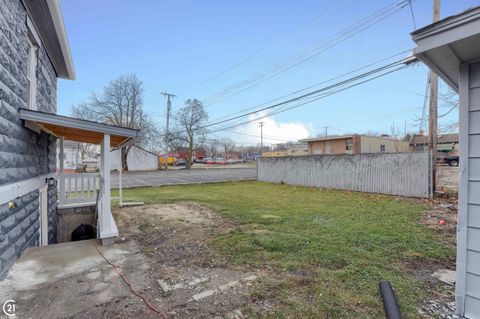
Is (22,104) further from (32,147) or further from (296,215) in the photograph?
(296,215)

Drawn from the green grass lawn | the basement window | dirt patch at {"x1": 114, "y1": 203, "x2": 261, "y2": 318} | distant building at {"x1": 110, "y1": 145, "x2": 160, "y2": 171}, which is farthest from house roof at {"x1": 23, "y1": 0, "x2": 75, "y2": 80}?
distant building at {"x1": 110, "y1": 145, "x2": 160, "y2": 171}

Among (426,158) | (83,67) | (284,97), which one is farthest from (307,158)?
(83,67)

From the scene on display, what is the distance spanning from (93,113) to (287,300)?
103 feet

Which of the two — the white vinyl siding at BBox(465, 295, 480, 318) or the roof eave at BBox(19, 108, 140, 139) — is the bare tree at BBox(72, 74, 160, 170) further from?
the white vinyl siding at BBox(465, 295, 480, 318)

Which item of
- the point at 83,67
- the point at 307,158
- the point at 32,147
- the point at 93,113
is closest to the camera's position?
the point at 32,147

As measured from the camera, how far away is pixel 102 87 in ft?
92.7

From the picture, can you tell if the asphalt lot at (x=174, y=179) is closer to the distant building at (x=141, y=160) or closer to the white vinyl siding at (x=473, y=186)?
the distant building at (x=141, y=160)

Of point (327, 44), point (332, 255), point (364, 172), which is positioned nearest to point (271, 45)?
point (327, 44)

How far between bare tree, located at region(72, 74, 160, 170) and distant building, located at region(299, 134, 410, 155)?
1923cm

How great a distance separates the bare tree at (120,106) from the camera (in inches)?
1103

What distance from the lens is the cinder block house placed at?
283 centimetres

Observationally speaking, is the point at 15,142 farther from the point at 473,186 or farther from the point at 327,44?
the point at 327,44

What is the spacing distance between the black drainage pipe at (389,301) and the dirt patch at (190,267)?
4.14ft

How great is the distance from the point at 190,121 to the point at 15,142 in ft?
98.3
